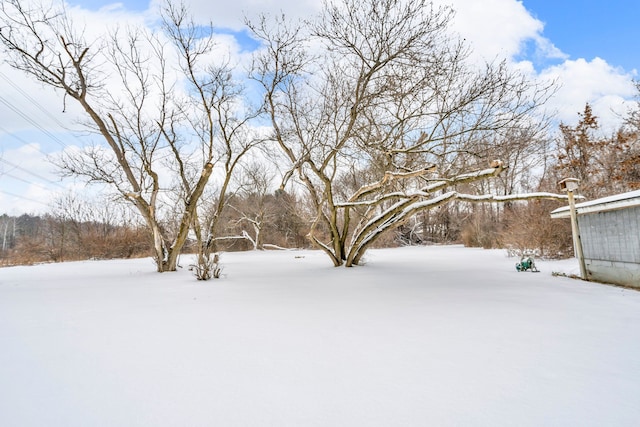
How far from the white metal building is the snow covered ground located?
4.29ft

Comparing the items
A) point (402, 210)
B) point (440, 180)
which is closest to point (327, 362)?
point (440, 180)

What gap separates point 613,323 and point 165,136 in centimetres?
1035

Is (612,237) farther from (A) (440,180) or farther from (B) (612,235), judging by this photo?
(A) (440,180)

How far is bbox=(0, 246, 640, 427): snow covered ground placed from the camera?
167 cm

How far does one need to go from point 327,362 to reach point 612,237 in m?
6.30

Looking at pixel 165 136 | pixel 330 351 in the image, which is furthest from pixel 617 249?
pixel 165 136

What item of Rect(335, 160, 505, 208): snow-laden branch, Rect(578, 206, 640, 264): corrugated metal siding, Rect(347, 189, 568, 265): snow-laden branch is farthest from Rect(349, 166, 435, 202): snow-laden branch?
Rect(578, 206, 640, 264): corrugated metal siding

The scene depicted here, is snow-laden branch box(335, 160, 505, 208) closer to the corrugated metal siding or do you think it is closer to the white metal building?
the white metal building

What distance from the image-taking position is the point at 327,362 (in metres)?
2.31

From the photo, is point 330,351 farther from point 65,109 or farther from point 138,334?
point 65,109

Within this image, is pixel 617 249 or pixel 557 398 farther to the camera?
pixel 617 249

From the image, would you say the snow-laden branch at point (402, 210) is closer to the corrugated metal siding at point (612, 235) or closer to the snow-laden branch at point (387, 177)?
the snow-laden branch at point (387, 177)

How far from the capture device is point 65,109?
331 inches

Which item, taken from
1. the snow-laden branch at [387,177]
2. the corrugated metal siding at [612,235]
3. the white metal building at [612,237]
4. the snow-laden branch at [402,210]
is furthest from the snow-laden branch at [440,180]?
the corrugated metal siding at [612,235]
